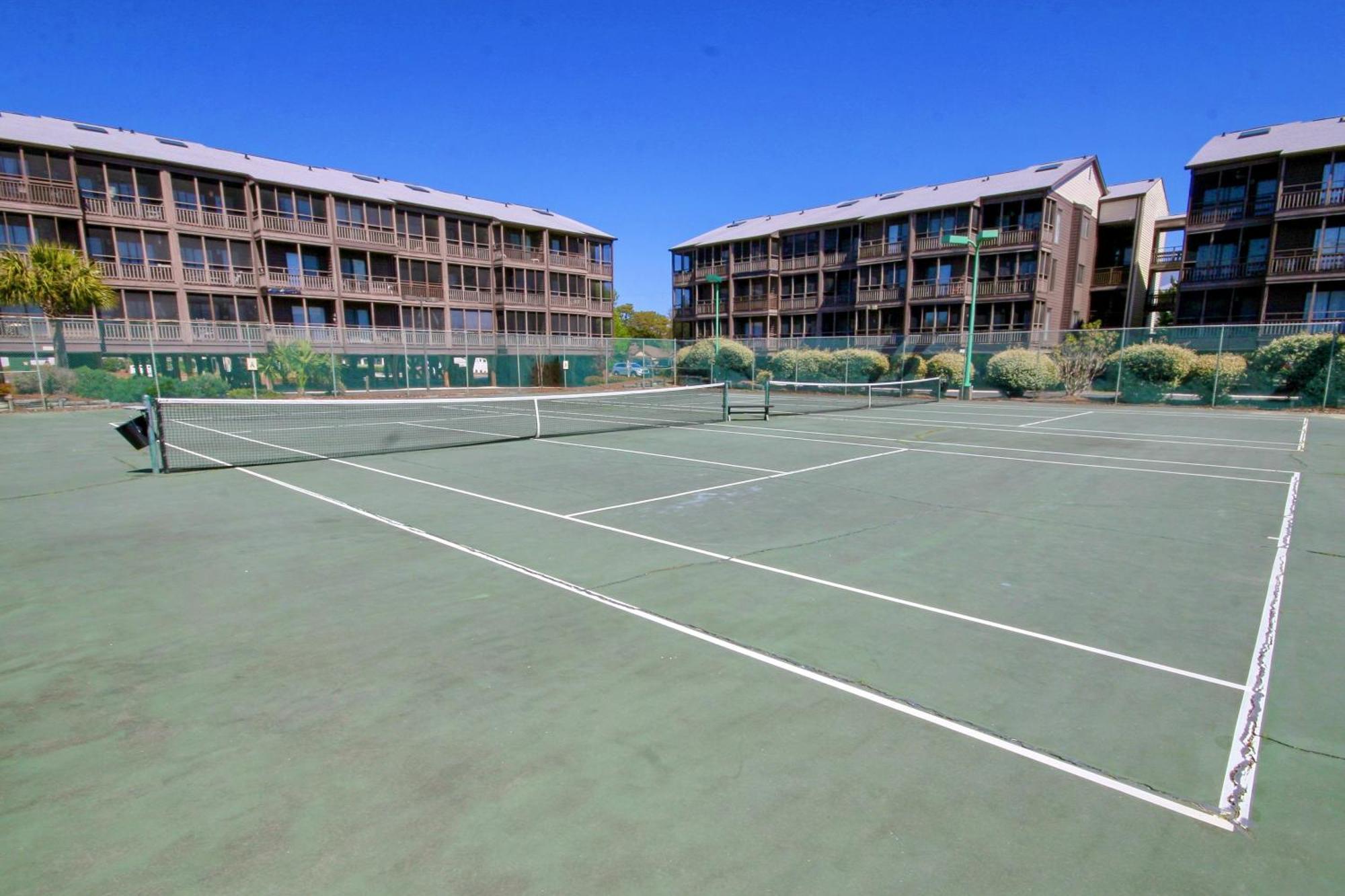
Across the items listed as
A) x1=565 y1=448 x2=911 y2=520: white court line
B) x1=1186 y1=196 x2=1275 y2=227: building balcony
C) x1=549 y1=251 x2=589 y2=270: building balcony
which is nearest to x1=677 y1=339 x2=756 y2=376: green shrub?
x1=549 y1=251 x2=589 y2=270: building balcony

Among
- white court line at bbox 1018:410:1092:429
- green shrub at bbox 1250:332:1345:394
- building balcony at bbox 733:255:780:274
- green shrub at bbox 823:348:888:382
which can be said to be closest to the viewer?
white court line at bbox 1018:410:1092:429

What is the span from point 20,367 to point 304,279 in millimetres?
17970

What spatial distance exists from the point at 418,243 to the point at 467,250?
4.26m

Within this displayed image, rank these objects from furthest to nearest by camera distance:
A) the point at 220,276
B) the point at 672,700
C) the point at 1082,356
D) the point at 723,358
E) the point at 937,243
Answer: the point at 937,243 < the point at 723,358 < the point at 220,276 < the point at 1082,356 < the point at 672,700

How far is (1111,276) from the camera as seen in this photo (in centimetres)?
4906

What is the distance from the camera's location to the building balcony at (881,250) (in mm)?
49469

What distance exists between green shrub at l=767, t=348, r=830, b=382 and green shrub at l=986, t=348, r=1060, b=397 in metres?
11.0

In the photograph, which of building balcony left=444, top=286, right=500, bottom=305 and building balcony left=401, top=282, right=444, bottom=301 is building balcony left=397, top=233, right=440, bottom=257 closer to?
building balcony left=401, top=282, right=444, bottom=301

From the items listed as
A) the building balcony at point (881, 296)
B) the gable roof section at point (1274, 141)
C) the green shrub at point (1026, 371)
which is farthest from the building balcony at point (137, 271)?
the gable roof section at point (1274, 141)

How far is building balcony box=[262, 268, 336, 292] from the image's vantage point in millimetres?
42000

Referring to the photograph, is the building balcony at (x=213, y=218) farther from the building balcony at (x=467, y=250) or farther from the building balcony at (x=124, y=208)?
the building balcony at (x=467, y=250)

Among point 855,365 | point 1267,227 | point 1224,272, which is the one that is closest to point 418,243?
point 855,365

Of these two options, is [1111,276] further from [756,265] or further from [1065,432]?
[1065,432]

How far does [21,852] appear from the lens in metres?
2.77
